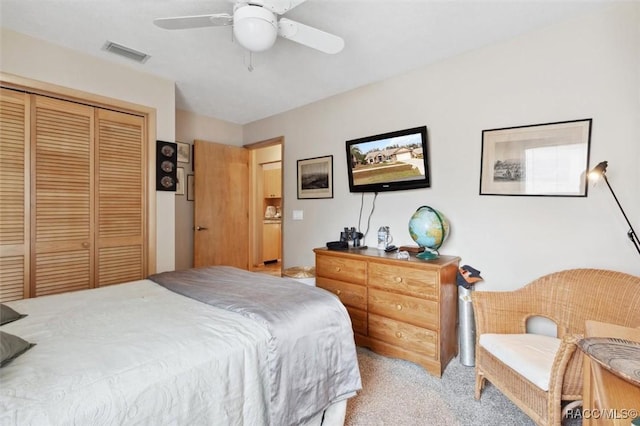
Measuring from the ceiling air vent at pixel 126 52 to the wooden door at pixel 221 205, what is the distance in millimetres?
1442

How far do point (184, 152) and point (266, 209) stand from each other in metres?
2.87

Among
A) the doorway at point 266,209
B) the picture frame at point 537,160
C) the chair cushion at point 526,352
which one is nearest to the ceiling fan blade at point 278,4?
the picture frame at point 537,160

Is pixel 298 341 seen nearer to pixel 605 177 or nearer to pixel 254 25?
pixel 254 25

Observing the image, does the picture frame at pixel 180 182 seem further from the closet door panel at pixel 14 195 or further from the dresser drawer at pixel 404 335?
the dresser drawer at pixel 404 335

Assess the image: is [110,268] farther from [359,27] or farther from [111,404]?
[359,27]

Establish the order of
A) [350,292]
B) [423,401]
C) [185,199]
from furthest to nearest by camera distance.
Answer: [185,199] < [350,292] < [423,401]

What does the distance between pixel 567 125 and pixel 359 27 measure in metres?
1.64

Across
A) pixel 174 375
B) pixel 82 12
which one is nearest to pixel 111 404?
pixel 174 375

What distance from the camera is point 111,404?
850 millimetres

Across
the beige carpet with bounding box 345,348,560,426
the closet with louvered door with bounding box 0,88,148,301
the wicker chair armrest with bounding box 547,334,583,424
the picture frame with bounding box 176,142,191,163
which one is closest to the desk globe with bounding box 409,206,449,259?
the beige carpet with bounding box 345,348,560,426

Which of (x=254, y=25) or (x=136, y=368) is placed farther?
(x=254, y=25)

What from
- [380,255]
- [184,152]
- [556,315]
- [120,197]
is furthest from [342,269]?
[184,152]

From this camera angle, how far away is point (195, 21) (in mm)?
1665

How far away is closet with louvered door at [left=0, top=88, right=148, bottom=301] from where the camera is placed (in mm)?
2330
